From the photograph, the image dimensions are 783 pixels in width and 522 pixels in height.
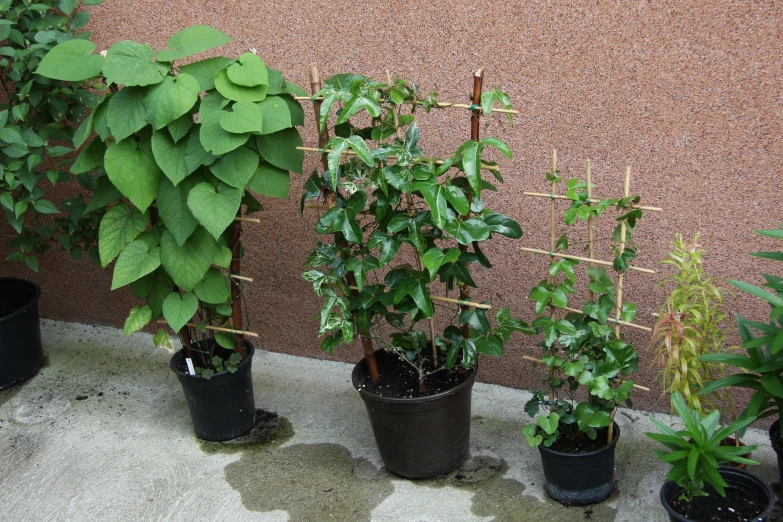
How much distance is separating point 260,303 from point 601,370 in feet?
5.50

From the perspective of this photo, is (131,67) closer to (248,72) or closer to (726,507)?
(248,72)

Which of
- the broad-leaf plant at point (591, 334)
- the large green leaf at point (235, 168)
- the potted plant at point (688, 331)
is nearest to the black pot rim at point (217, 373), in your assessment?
the large green leaf at point (235, 168)

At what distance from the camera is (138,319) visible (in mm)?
2773

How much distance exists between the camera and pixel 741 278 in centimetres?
260

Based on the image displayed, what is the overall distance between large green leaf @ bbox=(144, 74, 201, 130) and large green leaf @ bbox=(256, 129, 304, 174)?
25 cm

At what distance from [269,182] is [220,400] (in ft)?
2.80

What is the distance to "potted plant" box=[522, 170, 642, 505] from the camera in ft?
7.40

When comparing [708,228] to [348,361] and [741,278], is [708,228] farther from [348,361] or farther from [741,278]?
[348,361]

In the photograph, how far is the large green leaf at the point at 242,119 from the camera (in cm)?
234

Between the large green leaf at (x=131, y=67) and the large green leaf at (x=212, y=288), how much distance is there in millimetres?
684

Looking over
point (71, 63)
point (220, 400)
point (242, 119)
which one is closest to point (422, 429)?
point (220, 400)

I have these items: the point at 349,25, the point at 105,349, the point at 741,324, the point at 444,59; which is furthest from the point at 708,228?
the point at 105,349

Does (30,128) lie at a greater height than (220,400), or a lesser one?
greater

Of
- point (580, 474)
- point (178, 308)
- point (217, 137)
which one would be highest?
point (217, 137)
